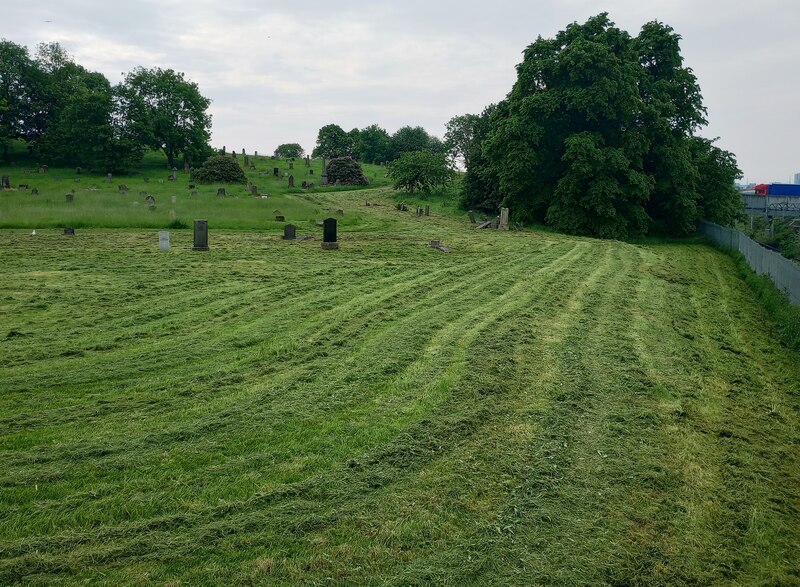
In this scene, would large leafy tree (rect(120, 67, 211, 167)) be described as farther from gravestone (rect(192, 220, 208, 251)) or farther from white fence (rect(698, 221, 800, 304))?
white fence (rect(698, 221, 800, 304))

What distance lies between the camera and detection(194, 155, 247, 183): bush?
157 ft

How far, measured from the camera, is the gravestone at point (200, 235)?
19.1 metres

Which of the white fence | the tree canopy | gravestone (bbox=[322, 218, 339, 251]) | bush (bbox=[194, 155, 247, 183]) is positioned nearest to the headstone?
the tree canopy

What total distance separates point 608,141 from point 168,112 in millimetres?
46535

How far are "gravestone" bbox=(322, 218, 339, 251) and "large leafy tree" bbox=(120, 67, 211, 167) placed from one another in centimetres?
4450

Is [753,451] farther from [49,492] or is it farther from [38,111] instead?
[38,111]

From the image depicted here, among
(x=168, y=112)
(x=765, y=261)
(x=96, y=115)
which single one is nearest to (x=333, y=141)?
(x=168, y=112)

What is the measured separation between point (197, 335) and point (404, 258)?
34.1 ft

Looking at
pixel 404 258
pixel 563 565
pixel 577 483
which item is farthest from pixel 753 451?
pixel 404 258

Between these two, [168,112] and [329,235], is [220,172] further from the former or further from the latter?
[329,235]

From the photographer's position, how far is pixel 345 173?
5575cm

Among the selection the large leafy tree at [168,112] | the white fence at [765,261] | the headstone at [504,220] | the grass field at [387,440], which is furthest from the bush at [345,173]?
the grass field at [387,440]

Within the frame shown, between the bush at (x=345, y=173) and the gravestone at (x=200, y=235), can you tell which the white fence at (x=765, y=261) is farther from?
the bush at (x=345, y=173)

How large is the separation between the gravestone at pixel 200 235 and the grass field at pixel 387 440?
6330mm
